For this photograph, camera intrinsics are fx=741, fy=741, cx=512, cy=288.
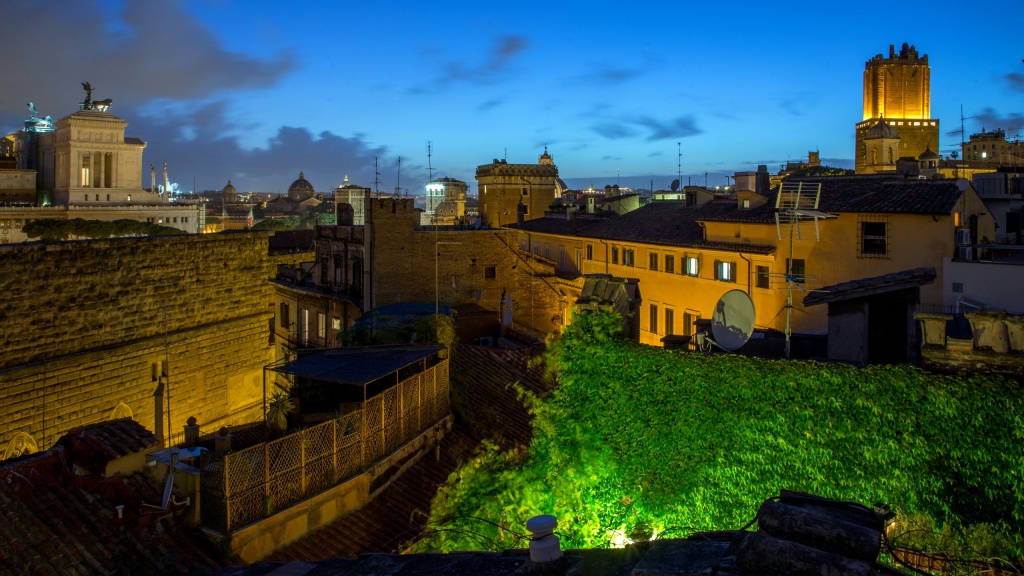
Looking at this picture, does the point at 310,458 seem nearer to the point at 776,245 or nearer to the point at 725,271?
the point at 776,245

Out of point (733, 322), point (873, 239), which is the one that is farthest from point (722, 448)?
point (873, 239)

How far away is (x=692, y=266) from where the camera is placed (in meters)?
27.7

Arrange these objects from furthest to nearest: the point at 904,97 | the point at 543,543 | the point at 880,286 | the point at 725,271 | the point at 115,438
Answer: the point at 904,97 → the point at 725,271 → the point at 880,286 → the point at 115,438 → the point at 543,543

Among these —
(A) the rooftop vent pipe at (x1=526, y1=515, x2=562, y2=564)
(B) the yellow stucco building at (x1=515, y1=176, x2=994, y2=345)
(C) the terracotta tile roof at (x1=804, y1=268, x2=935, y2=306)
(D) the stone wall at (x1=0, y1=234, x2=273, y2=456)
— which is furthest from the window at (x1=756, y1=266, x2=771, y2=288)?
(A) the rooftop vent pipe at (x1=526, y1=515, x2=562, y2=564)

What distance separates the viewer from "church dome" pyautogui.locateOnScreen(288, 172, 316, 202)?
15662 cm

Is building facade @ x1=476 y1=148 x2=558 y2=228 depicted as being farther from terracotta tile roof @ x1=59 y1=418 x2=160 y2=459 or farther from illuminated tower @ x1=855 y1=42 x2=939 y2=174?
terracotta tile roof @ x1=59 y1=418 x2=160 y2=459

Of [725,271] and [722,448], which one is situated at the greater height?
[725,271]

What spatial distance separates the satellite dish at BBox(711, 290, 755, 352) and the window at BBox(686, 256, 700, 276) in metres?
16.3

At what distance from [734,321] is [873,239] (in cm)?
1288

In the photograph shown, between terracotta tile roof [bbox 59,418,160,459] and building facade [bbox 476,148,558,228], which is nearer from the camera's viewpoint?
terracotta tile roof [bbox 59,418,160,459]

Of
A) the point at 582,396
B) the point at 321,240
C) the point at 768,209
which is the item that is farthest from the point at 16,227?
the point at 582,396

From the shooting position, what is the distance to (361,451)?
10.8 meters

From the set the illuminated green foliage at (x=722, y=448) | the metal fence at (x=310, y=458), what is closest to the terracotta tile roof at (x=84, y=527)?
the metal fence at (x=310, y=458)

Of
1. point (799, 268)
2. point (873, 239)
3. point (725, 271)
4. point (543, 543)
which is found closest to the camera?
point (543, 543)
